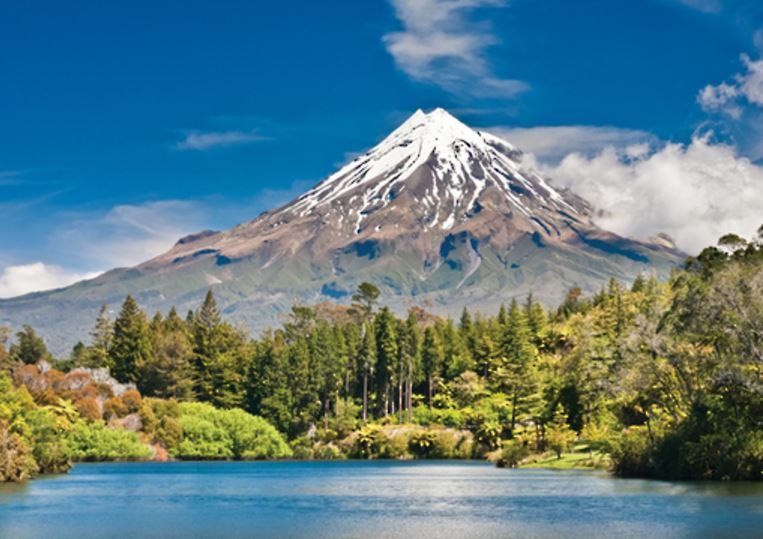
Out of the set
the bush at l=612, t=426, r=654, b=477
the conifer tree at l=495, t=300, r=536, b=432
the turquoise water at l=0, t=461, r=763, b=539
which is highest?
the conifer tree at l=495, t=300, r=536, b=432

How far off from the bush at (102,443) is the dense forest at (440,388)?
0.14 meters

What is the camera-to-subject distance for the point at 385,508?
131 ft

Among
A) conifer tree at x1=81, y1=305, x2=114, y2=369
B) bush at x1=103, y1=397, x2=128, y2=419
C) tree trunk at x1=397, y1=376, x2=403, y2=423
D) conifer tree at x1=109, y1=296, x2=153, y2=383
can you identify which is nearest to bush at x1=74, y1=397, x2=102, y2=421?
bush at x1=103, y1=397, x2=128, y2=419

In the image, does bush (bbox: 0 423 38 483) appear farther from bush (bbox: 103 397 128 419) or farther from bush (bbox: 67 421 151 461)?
bush (bbox: 103 397 128 419)

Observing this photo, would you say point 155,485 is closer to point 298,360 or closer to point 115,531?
point 115,531

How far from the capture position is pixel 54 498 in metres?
44.8

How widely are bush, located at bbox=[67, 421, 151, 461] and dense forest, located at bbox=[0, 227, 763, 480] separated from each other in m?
0.14

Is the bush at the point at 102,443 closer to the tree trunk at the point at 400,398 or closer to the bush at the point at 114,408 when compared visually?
the bush at the point at 114,408

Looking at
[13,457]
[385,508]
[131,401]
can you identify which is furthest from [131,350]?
[385,508]

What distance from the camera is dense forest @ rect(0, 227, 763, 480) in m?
49.2

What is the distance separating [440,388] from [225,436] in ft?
97.1

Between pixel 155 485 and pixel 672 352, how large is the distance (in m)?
29.6

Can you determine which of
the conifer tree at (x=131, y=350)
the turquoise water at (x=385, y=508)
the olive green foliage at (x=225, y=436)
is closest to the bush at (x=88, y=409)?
the olive green foliage at (x=225, y=436)

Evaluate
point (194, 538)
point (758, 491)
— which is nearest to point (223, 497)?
point (194, 538)
